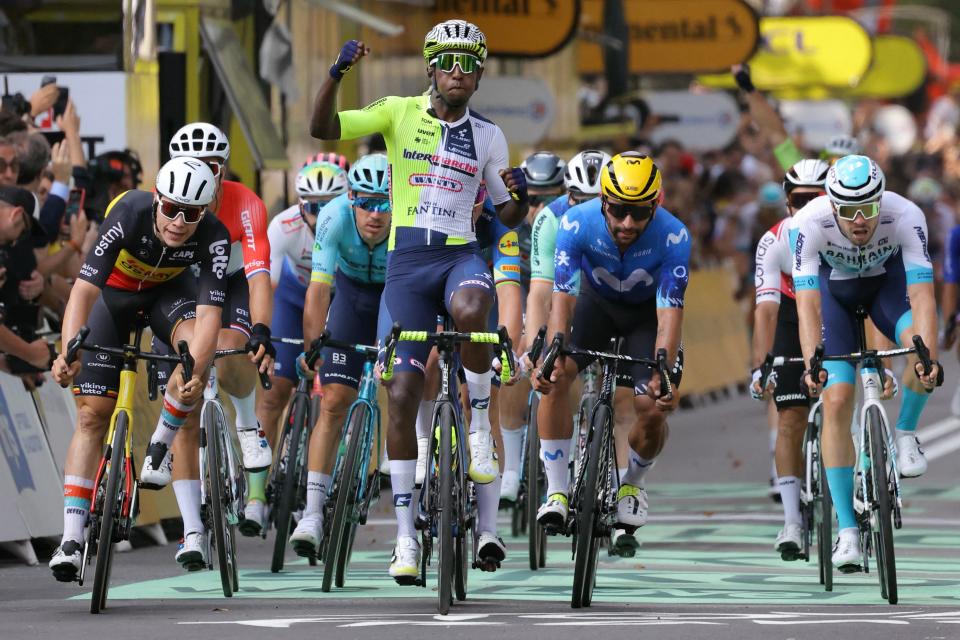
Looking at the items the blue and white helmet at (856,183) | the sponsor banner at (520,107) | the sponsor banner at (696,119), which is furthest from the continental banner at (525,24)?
the blue and white helmet at (856,183)

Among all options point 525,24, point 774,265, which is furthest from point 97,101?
point 525,24

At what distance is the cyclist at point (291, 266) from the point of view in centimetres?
1324

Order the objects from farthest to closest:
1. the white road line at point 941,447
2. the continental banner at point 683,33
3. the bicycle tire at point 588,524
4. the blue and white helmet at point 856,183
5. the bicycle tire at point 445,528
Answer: the continental banner at point 683,33
the white road line at point 941,447
the blue and white helmet at point 856,183
the bicycle tire at point 588,524
the bicycle tire at point 445,528

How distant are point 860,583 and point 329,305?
10.4 feet

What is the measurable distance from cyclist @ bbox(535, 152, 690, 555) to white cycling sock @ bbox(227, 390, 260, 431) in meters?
1.62

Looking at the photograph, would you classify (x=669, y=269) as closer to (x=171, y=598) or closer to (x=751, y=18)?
(x=171, y=598)

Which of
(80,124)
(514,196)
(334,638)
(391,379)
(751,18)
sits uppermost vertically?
(751,18)

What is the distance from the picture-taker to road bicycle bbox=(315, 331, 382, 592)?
36.9 feet

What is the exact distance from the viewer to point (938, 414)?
80.0ft

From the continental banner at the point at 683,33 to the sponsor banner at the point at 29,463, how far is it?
14771mm

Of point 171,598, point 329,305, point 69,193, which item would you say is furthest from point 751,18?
point 171,598

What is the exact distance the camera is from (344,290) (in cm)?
1241

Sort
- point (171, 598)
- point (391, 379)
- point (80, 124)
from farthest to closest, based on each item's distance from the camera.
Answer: point (80, 124), point (171, 598), point (391, 379)

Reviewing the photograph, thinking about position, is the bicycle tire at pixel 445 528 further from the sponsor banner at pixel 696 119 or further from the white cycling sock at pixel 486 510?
the sponsor banner at pixel 696 119
